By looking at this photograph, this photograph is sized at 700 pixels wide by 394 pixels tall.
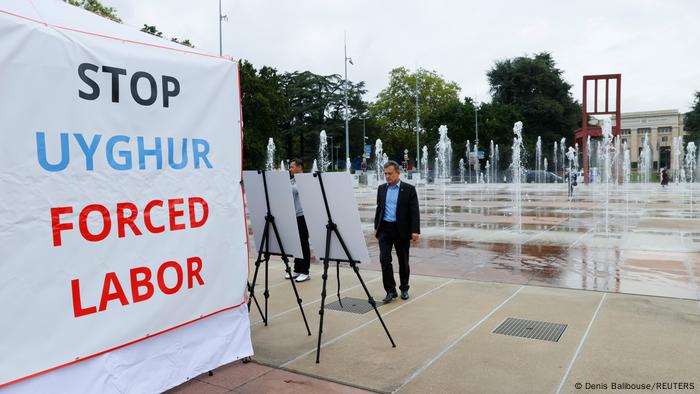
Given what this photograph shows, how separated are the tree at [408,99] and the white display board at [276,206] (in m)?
67.4

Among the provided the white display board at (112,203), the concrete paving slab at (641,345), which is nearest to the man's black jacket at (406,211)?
the concrete paving slab at (641,345)

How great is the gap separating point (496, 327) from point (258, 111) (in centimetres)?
5300

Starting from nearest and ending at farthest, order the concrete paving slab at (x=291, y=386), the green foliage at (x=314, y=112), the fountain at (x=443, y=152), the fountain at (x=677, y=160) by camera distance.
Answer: the concrete paving slab at (x=291, y=386) < the fountain at (x=677, y=160) < the fountain at (x=443, y=152) < the green foliage at (x=314, y=112)

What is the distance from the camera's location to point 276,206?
5.23m

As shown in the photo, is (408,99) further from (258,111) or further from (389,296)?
(389,296)

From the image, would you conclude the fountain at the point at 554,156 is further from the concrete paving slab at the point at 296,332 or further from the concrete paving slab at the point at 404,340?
the concrete paving slab at the point at 296,332

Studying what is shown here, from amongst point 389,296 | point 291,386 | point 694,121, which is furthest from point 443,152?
point 291,386

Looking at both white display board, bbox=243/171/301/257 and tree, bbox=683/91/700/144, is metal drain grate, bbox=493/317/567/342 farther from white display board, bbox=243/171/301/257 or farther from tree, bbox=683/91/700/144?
tree, bbox=683/91/700/144

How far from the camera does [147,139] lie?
3951 mm

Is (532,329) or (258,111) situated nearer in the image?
(532,329)

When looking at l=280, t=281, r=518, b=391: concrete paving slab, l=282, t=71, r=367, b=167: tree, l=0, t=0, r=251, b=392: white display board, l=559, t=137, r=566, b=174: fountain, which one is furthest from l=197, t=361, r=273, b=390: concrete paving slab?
l=282, t=71, r=367, b=167: tree

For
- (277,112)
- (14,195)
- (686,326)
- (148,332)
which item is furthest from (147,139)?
(277,112)

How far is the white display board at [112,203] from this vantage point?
126 inches

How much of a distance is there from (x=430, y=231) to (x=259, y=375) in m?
9.38
